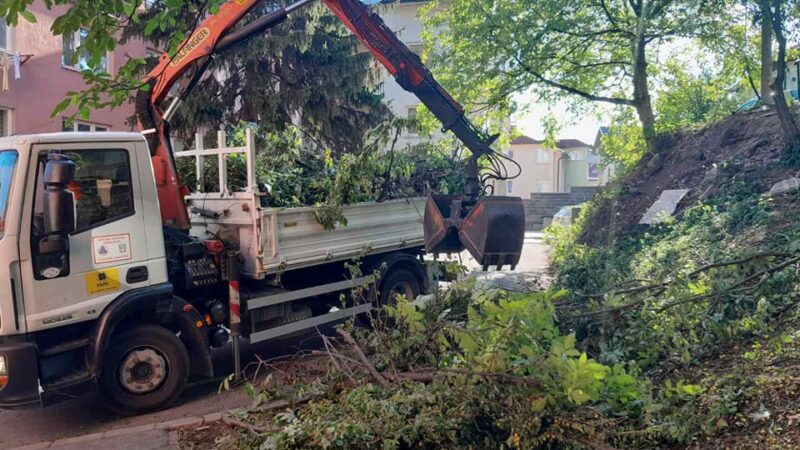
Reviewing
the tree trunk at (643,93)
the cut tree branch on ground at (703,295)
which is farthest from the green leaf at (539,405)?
the tree trunk at (643,93)

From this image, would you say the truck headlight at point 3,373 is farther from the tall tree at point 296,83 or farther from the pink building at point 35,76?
the pink building at point 35,76

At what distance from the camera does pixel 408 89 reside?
6.95 meters

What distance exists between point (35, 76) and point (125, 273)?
1136 cm

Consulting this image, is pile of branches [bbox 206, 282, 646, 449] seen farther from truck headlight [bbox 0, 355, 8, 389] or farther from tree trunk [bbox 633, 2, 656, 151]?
tree trunk [bbox 633, 2, 656, 151]

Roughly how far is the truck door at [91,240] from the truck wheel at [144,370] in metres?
0.43

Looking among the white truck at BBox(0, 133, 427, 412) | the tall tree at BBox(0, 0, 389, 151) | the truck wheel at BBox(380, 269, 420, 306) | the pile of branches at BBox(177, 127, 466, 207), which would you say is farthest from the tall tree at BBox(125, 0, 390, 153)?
the white truck at BBox(0, 133, 427, 412)

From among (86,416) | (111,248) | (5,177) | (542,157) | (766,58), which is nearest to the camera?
(5,177)

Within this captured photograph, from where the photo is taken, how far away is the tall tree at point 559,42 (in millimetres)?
11953

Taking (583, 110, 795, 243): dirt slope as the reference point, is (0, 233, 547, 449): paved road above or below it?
below

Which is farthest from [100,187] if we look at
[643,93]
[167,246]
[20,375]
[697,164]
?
[643,93]

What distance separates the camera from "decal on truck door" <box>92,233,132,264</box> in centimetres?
519

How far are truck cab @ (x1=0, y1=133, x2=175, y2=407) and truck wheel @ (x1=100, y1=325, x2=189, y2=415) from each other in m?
0.27

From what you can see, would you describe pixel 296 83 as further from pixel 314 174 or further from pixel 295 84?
pixel 314 174

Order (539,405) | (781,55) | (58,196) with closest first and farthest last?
(539,405) < (58,196) < (781,55)
